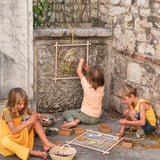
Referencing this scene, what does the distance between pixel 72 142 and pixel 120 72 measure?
5.30ft

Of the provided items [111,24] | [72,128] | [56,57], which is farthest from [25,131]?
[111,24]

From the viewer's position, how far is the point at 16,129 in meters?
3.85

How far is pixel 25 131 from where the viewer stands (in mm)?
4051

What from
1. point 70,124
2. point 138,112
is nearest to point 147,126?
point 138,112

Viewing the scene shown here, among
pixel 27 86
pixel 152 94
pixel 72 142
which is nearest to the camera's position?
pixel 72 142

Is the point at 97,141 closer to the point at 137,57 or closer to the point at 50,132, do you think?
the point at 50,132

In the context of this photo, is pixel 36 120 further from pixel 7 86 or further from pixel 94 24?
pixel 94 24

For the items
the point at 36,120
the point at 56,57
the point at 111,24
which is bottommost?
the point at 36,120

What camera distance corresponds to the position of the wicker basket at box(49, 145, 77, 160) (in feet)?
12.3

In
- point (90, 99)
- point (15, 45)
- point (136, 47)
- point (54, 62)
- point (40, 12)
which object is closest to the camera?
point (15, 45)

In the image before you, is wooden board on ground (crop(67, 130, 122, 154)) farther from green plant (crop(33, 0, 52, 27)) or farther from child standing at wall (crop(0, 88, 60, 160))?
green plant (crop(33, 0, 52, 27))

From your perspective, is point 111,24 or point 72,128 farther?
point 111,24

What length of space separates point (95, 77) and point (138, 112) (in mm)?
860

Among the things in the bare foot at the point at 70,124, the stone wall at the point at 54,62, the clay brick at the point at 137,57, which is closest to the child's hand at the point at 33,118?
the bare foot at the point at 70,124
